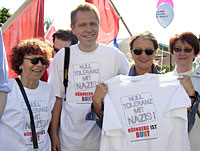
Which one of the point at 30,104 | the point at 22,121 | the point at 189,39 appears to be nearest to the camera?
the point at 22,121

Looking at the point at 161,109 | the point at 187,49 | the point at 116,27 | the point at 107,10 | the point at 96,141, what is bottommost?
the point at 96,141

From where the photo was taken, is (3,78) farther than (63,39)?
No

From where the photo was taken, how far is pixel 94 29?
2672 millimetres

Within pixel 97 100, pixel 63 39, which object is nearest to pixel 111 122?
pixel 97 100

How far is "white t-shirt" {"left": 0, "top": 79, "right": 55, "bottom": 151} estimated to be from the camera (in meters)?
2.33

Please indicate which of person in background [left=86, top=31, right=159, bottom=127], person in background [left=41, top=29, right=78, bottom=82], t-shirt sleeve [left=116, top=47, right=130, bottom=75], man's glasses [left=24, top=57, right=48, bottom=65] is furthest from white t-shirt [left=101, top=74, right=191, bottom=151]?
person in background [left=41, top=29, right=78, bottom=82]

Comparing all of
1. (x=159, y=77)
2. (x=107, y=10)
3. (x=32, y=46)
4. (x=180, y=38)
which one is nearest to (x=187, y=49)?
(x=180, y=38)

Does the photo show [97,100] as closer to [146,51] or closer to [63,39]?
[146,51]

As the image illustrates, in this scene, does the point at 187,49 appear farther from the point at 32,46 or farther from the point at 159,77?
the point at 32,46

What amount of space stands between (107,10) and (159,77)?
2.83 meters

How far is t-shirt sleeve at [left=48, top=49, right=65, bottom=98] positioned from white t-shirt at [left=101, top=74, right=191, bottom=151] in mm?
655

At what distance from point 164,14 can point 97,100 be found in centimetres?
1027

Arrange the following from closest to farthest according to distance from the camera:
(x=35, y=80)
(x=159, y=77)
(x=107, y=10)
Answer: (x=159, y=77) < (x=35, y=80) < (x=107, y=10)

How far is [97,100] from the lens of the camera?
7.34 feet
